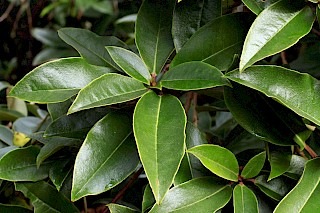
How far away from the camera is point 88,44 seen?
0.66 meters

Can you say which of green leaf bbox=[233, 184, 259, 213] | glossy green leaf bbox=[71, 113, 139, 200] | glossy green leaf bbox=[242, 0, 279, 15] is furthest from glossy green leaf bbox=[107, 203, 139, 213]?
glossy green leaf bbox=[242, 0, 279, 15]

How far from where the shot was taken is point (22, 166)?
0.66 meters

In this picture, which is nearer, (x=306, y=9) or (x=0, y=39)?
(x=306, y=9)

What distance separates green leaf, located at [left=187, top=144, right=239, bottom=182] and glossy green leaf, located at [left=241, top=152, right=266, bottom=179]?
11mm

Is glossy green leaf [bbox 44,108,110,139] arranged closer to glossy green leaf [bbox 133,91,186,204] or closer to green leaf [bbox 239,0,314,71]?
glossy green leaf [bbox 133,91,186,204]

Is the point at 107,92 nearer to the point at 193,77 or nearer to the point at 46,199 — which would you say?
the point at 193,77

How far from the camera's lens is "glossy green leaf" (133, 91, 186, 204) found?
463 mm

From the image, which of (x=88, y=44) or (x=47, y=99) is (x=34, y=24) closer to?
(x=88, y=44)

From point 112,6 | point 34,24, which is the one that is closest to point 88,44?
point 112,6

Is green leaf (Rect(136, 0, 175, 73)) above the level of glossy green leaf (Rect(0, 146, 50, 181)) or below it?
above

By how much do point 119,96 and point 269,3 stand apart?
200 mm

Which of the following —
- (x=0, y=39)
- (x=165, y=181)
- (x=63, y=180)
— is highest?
(x=165, y=181)

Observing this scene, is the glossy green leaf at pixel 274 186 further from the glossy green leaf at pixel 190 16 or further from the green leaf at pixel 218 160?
the glossy green leaf at pixel 190 16

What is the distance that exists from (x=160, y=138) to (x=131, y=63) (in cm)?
12
